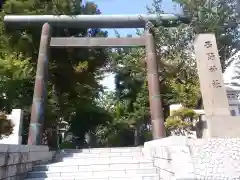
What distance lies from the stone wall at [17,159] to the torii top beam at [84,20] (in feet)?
16.8

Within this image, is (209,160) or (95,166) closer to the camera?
(209,160)

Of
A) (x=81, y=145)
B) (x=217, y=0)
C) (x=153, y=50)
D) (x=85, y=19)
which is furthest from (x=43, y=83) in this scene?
(x=217, y=0)

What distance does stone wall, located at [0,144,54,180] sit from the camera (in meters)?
4.05

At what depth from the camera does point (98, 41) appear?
9.40 m

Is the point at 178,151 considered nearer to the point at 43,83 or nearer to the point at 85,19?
the point at 43,83

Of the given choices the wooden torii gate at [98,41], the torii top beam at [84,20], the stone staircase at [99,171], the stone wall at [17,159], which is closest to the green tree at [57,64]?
the torii top beam at [84,20]

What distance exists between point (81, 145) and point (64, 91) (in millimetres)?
3733

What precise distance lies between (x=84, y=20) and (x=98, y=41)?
111cm

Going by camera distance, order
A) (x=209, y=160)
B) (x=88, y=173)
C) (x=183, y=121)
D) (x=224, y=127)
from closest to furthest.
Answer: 1. (x=209, y=160)
2. (x=224, y=127)
3. (x=88, y=173)
4. (x=183, y=121)

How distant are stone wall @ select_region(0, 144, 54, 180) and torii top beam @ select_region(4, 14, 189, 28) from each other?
511 centimetres

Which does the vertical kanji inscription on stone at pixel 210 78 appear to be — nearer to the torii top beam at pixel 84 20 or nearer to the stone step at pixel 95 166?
the stone step at pixel 95 166

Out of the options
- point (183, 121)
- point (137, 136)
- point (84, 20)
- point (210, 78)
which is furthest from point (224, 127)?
point (137, 136)

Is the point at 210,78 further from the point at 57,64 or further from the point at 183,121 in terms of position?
the point at 57,64

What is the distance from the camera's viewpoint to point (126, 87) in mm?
15844
